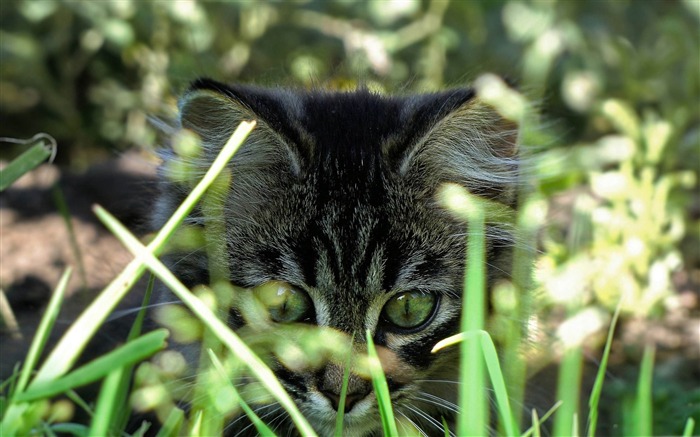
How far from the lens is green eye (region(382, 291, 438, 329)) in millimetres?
2309

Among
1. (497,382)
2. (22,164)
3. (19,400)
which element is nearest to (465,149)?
(497,382)

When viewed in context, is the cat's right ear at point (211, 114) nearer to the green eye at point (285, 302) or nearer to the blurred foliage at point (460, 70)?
the green eye at point (285, 302)

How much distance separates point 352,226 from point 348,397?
0.45 meters

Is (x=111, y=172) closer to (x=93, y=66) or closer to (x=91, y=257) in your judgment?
(x=91, y=257)

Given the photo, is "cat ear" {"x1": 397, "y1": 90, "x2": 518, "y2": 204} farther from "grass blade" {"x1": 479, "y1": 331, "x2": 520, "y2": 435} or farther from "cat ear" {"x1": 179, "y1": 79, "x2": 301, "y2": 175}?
"grass blade" {"x1": 479, "y1": 331, "x2": 520, "y2": 435}

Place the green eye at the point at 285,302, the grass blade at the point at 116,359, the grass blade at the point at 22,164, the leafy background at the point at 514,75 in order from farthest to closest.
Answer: the leafy background at the point at 514,75 < the green eye at the point at 285,302 < the grass blade at the point at 22,164 < the grass blade at the point at 116,359

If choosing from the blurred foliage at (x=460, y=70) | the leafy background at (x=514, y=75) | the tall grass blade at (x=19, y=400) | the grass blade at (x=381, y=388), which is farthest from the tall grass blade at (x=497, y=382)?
the blurred foliage at (x=460, y=70)

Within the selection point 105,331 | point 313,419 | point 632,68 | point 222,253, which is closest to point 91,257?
point 105,331

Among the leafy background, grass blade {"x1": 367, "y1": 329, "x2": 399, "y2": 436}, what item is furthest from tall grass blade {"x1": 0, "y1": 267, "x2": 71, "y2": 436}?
the leafy background

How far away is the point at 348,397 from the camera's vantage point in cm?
219

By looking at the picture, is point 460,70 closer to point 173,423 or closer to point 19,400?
point 173,423

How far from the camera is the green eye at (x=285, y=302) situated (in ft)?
7.45

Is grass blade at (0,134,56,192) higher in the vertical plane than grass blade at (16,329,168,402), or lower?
higher

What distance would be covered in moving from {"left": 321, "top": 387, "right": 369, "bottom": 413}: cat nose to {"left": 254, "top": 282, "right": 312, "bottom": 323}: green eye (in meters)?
0.23
